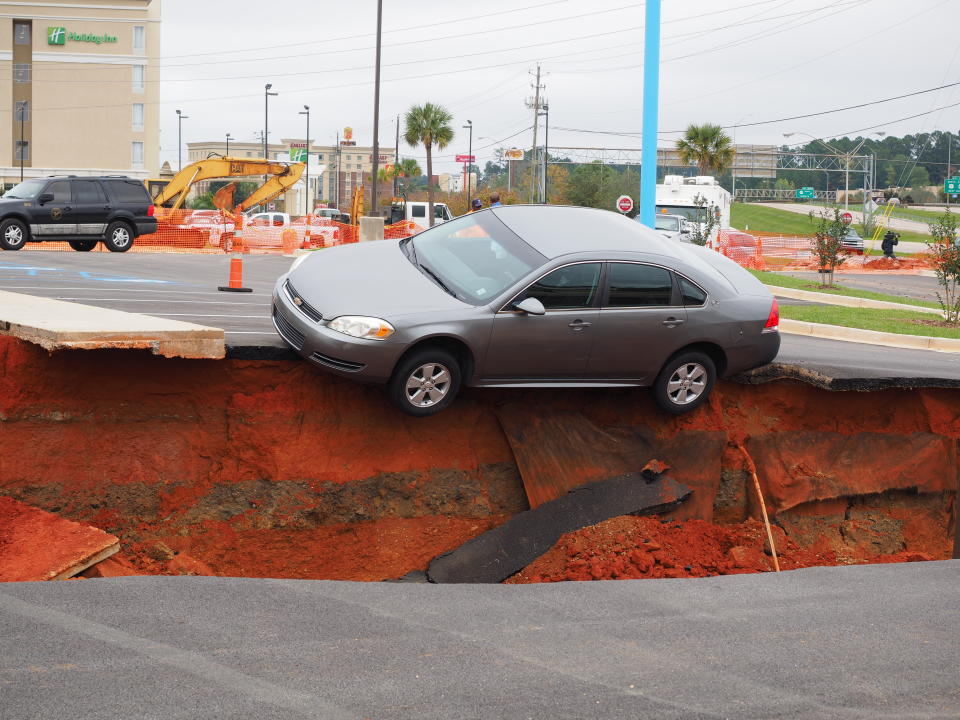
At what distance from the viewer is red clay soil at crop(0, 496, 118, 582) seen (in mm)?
6883

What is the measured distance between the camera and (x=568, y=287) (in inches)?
344

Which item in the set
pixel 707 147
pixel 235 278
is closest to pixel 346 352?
pixel 235 278

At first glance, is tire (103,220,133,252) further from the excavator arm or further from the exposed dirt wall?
the exposed dirt wall

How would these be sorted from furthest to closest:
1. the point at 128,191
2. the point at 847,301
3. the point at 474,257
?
the point at 128,191
the point at 847,301
the point at 474,257

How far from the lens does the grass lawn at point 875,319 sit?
18.3 m

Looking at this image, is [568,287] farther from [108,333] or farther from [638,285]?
→ [108,333]

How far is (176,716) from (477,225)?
239 inches

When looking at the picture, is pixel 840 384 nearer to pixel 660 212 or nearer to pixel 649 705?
pixel 649 705

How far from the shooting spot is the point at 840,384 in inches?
415

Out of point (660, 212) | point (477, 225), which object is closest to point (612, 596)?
point (477, 225)

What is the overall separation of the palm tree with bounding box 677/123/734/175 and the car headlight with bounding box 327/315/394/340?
4574 centimetres

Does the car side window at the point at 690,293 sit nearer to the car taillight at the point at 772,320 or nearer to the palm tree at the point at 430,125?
the car taillight at the point at 772,320

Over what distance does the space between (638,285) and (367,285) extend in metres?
2.44

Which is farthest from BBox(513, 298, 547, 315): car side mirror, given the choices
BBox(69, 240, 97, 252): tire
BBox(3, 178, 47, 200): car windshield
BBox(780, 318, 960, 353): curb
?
BBox(69, 240, 97, 252): tire
